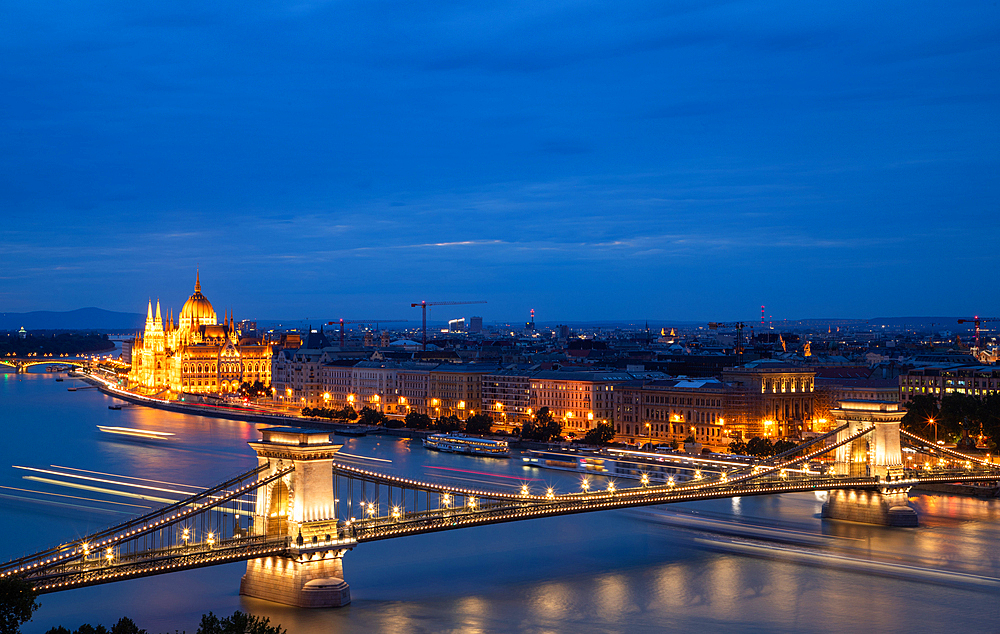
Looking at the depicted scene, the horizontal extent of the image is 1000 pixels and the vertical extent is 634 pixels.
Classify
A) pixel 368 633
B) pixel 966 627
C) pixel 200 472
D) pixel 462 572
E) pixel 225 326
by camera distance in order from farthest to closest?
pixel 225 326 < pixel 200 472 < pixel 462 572 < pixel 966 627 < pixel 368 633

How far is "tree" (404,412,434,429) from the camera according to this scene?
44.7 m

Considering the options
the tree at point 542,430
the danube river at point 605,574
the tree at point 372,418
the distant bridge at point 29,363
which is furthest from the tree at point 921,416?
the distant bridge at point 29,363

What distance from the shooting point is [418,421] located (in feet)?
147

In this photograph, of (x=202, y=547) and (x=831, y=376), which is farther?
(x=831, y=376)

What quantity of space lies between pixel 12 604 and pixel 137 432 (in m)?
31.6

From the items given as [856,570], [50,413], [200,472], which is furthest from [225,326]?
[856,570]

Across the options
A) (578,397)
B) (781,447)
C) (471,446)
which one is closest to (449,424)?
(578,397)

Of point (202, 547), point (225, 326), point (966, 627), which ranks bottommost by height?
point (966, 627)

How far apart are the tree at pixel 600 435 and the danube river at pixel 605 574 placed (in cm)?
830

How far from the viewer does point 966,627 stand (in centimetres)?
1603

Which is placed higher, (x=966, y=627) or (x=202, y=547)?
(x=202, y=547)

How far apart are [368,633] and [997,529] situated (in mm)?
13422

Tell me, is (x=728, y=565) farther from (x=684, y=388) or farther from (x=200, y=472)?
(x=684, y=388)

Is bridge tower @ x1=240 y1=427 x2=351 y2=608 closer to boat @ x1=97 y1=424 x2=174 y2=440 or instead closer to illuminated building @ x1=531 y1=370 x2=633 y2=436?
illuminated building @ x1=531 y1=370 x2=633 y2=436
